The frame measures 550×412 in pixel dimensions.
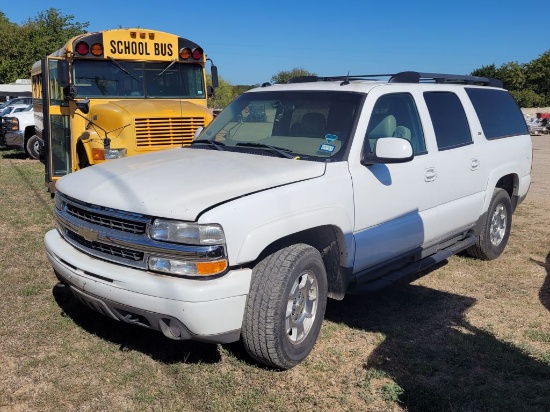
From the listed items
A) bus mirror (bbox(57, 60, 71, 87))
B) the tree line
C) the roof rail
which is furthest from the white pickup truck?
A: the tree line

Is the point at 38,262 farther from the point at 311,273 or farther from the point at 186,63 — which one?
the point at 186,63

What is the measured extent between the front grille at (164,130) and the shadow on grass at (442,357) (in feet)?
12.9

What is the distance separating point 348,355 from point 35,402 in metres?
2.07

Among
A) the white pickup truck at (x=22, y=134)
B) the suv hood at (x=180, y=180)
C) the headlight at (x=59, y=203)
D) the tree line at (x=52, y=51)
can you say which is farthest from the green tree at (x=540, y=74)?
the headlight at (x=59, y=203)

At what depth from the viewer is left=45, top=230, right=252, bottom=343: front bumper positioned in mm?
3344

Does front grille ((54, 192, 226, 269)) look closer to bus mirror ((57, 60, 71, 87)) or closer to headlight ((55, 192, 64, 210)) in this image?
headlight ((55, 192, 64, 210))

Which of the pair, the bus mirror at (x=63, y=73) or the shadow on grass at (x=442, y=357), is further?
the bus mirror at (x=63, y=73)

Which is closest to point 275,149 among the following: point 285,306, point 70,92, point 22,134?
point 285,306

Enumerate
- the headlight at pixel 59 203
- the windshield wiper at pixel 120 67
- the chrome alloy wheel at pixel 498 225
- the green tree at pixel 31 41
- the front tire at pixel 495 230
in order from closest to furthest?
1. the headlight at pixel 59 203
2. the front tire at pixel 495 230
3. the chrome alloy wheel at pixel 498 225
4. the windshield wiper at pixel 120 67
5. the green tree at pixel 31 41

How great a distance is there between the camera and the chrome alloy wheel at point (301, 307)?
12.7ft

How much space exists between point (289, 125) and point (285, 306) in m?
1.69

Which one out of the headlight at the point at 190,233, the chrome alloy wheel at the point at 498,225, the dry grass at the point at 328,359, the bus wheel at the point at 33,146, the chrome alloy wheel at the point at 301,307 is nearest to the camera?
the headlight at the point at 190,233

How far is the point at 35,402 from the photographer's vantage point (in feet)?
11.4

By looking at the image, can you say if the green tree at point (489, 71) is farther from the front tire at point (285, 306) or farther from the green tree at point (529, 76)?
the front tire at point (285, 306)
